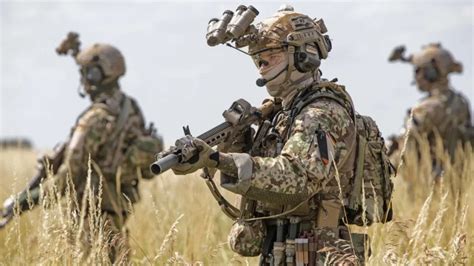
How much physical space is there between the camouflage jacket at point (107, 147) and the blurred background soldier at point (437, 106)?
2.95m

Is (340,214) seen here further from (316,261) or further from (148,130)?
(148,130)

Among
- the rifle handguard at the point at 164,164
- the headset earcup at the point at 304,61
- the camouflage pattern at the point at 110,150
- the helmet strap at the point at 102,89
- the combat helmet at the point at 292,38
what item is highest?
the helmet strap at the point at 102,89

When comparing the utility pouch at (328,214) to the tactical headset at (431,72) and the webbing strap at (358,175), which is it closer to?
the webbing strap at (358,175)

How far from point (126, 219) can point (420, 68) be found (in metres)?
4.12

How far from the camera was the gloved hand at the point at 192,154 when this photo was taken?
3.67 metres

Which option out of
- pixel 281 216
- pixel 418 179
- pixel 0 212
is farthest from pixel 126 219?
pixel 281 216

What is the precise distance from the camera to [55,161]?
24.0ft

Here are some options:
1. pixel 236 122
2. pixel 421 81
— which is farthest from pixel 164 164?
pixel 421 81

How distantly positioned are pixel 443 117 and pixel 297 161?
235 inches

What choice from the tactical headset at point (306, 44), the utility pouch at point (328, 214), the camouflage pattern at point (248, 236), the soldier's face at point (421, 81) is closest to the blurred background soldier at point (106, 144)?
the camouflage pattern at point (248, 236)

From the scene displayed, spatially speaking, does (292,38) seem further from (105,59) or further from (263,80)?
(105,59)

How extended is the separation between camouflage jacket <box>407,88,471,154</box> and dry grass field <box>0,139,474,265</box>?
0.86 ft

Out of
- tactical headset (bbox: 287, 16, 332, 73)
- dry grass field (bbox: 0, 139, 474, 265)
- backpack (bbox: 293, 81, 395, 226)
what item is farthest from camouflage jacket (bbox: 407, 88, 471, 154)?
tactical headset (bbox: 287, 16, 332, 73)

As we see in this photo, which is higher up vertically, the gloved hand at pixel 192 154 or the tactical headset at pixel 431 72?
the tactical headset at pixel 431 72
